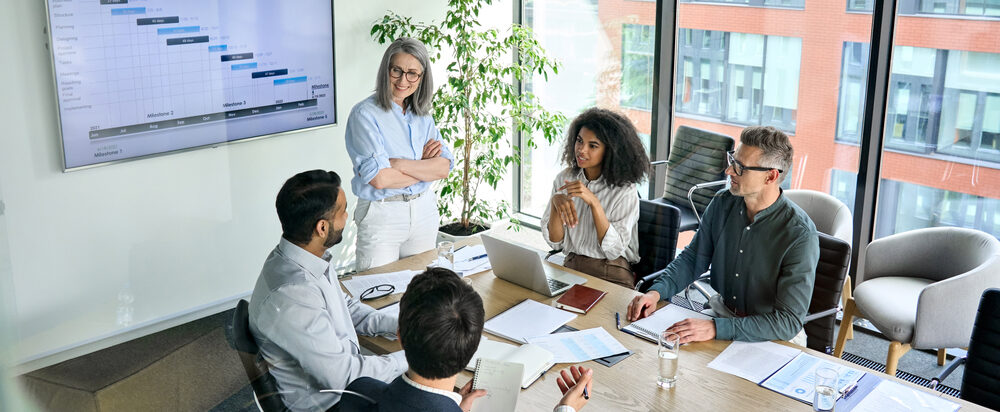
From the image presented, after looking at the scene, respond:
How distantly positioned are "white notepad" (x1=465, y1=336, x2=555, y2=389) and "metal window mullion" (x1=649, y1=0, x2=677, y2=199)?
296 cm

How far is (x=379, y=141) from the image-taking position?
142 inches

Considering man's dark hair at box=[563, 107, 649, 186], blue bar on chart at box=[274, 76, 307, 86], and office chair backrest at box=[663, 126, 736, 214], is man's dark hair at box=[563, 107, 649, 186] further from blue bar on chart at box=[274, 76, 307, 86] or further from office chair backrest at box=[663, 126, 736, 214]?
blue bar on chart at box=[274, 76, 307, 86]

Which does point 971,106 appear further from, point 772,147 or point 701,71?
point 772,147

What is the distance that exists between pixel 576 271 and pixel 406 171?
946 mm

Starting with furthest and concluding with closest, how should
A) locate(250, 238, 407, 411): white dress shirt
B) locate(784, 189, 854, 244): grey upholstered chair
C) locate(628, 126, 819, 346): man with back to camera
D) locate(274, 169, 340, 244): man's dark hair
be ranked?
locate(784, 189, 854, 244): grey upholstered chair
locate(628, 126, 819, 346): man with back to camera
locate(274, 169, 340, 244): man's dark hair
locate(250, 238, 407, 411): white dress shirt

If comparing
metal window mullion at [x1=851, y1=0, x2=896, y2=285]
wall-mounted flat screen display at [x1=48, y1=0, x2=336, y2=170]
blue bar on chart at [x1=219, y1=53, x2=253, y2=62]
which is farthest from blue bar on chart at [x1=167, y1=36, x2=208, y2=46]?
metal window mullion at [x1=851, y1=0, x2=896, y2=285]

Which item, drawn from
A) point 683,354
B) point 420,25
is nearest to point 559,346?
point 683,354

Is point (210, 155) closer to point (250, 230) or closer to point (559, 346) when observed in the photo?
point (250, 230)

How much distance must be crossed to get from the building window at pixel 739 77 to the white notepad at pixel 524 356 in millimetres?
2770

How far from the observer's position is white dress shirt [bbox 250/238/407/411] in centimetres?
229

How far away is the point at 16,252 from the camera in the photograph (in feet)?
8.83

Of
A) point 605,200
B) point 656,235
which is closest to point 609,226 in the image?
point 605,200

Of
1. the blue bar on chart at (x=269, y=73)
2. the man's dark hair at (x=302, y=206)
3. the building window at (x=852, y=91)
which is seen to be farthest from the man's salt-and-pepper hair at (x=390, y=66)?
the building window at (x=852, y=91)

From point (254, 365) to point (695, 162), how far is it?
3.10 m
